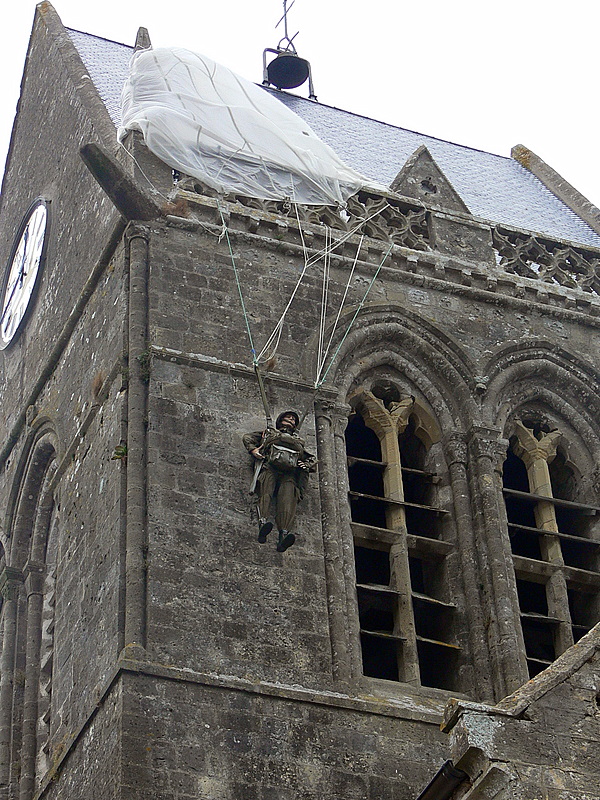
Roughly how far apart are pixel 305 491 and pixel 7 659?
4.43 m

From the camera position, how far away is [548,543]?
19359 mm

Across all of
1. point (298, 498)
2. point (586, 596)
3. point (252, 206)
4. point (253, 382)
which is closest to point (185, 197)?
point (252, 206)

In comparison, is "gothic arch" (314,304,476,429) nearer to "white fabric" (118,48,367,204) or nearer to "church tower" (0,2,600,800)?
"church tower" (0,2,600,800)

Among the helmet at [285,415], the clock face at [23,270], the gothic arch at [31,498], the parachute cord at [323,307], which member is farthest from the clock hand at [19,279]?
the helmet at [285,415]

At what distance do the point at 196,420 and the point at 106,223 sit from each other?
3.32 meters

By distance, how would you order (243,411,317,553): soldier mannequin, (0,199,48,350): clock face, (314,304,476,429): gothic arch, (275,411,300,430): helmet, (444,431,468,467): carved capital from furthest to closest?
1. (0,199,48,350): clock face
2. (314,304,476,429): gothic arch
3. (444,431,468,467): carved capital
4. (275,411,300,430): helmet
5. (243,411,317,553): soldier mannequin

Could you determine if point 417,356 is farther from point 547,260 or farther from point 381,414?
point 547,260

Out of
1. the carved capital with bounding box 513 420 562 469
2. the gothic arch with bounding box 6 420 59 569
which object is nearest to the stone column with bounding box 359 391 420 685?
the carved capital with bounding box 513 420 562 469

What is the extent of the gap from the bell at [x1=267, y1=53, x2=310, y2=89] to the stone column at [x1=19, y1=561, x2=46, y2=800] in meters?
12.8

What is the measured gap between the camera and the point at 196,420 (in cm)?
1773

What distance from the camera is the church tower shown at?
15.6 meters

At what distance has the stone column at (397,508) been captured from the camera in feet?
57.6

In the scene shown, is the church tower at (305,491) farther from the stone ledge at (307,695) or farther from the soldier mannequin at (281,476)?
the soldier mannequin at (281,476)

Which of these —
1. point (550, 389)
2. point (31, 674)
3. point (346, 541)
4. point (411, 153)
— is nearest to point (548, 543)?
point (550, 389)
